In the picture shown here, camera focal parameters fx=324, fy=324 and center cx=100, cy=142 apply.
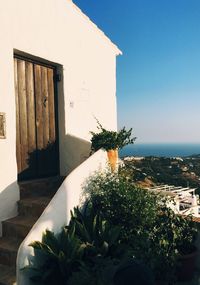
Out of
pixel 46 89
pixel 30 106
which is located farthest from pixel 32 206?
pixel 46 89

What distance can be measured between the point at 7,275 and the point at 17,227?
908 millimetres

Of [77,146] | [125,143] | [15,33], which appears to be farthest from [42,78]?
[125,143]

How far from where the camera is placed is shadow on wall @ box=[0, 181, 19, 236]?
5.77 m

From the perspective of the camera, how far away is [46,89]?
23.9 ft

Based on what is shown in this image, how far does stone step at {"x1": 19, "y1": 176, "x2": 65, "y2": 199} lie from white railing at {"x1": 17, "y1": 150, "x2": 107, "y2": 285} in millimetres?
978

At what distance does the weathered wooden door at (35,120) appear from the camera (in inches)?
261

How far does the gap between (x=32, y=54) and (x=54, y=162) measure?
2456 mm

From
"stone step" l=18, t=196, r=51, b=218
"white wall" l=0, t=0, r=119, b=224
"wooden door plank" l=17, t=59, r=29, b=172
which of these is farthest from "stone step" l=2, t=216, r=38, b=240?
"wooden door plank" l=17, t=59, r=29, b=172

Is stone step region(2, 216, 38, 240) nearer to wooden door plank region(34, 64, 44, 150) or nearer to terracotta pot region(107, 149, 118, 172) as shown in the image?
wooden door plank region(34, 64, 44, 150)

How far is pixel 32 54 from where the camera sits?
6.60 m

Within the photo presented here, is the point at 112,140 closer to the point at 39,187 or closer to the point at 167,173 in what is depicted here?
the point at 39,187

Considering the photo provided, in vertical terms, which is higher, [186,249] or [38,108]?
[38,108]

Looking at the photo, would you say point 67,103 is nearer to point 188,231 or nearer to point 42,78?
point 42,78

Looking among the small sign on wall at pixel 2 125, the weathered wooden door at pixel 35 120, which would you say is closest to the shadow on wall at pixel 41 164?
the weathered wooden door at pixel 35 120
